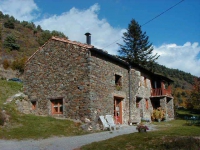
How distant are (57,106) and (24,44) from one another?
50548 mm

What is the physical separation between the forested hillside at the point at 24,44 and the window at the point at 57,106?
22.2 metres

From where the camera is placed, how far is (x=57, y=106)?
17359 mm

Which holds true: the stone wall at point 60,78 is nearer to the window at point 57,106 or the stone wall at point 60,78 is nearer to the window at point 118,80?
the window at point 57,106

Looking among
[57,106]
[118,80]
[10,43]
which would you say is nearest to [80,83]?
[57,106]

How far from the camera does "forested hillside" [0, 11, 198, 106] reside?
173 ft

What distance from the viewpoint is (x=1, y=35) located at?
61.7 meters

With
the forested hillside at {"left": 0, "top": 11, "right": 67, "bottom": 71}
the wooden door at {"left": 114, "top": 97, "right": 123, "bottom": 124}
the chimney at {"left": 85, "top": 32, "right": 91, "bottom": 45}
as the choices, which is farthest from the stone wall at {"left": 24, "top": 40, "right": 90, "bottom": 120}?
the forested hillside at {"left": 0, "top": 11, "right": 67, "bottom": 71}

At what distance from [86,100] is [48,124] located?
9.08 ft

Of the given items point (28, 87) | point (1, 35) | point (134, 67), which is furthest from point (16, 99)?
point (1, 35)

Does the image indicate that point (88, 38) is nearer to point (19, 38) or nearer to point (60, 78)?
point (60, 78)

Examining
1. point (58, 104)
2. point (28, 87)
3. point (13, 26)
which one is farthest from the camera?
point (13, 26)

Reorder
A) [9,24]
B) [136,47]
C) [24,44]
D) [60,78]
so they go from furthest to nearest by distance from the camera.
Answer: [9,24] → [24,44] → [136,47] → [60,78]

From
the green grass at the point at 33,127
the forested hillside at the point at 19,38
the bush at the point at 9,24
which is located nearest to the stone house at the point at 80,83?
the green grass at the point at 33,127

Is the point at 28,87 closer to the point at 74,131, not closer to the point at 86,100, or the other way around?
the point at 86,100
